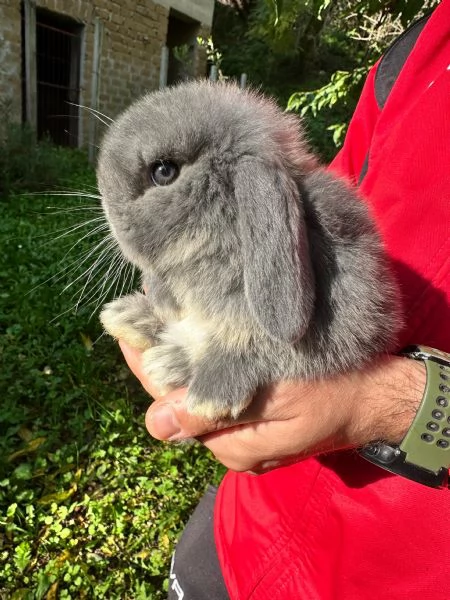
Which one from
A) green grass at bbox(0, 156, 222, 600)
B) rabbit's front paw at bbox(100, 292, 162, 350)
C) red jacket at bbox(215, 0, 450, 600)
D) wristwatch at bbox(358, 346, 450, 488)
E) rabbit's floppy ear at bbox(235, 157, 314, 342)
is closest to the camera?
rabbit's floppy ear at bbox(235, 157, 314, 342)

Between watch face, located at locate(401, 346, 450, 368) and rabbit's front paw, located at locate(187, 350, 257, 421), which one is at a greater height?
watch face, located at locate(401, 346, 450, 368)

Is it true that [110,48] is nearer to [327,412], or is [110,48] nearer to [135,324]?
[135,324]

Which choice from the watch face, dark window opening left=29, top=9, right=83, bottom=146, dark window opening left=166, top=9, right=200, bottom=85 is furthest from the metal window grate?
the watch face

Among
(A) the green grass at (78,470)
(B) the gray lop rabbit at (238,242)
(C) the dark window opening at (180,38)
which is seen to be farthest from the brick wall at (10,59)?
(B) the gray lop rabbit at (238,242)

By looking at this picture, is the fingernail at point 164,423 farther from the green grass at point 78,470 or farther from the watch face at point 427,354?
the green grass at point 78,470

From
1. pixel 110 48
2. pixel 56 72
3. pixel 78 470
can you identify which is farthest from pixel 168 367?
pixel 110 48

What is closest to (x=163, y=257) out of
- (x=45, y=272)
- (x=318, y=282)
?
(x=318, y=282)

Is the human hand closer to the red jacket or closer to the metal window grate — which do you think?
the red jacket
